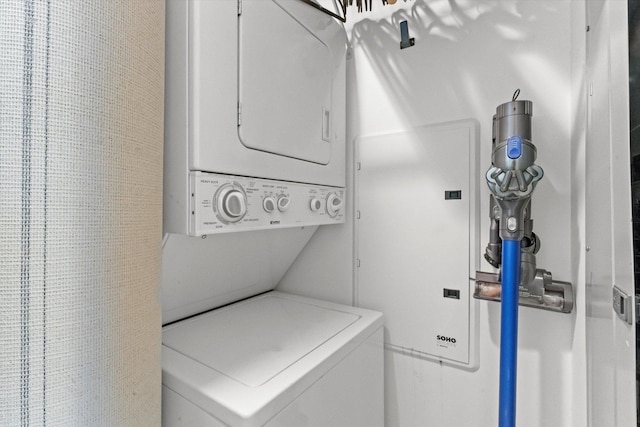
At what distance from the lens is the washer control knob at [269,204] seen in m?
1.25

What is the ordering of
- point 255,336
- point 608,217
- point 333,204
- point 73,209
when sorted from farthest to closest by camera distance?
point 333,204, point 255,336, point 608,217, point 73,209

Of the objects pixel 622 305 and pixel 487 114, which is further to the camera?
pixel 487 114

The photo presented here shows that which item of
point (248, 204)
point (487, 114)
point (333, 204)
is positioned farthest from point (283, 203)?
point (487, 114)

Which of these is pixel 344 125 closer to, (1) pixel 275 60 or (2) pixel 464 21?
(1) pixel 275 60

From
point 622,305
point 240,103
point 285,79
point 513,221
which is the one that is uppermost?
point 285,79

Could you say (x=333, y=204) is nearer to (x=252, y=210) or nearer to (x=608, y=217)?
(x=252, y=210)

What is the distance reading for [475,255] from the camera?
4.91 feet

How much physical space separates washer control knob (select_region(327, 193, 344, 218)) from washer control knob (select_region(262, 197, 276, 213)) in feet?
1.51

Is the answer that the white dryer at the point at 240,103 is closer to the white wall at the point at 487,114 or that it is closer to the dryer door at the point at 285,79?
the dryer door at the point at 285,79

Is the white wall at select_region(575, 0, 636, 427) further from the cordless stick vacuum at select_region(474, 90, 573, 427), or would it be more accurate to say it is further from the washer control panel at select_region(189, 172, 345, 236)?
the washer control panel at select_region(189, 172, 345, 236)

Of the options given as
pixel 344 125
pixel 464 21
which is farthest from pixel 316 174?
pixel 464 21

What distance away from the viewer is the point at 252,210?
120 centimetres

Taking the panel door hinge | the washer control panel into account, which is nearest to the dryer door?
the washer control panel

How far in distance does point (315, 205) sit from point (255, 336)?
703 millimetres
